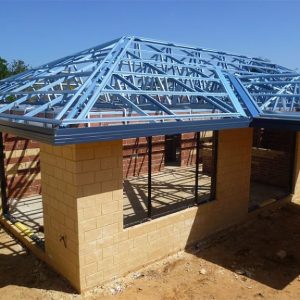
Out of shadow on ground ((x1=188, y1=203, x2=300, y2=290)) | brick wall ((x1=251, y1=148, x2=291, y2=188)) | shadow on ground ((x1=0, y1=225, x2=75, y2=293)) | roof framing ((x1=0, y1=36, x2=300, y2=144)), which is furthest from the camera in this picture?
brick wall ((x1=251, y1=148, x2=291, y2=188))

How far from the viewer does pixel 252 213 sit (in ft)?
30.3

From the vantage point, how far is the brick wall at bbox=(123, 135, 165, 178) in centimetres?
1272

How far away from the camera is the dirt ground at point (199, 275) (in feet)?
19.0

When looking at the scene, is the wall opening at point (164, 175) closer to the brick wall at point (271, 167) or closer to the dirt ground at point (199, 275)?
the dirt ground at point (199, 275)

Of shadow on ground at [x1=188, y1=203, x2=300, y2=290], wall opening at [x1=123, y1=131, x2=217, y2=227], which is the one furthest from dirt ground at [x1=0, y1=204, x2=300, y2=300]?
wall opening at [x1=123, y1=131, x2=217, y2=227]

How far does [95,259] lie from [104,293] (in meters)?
0.59

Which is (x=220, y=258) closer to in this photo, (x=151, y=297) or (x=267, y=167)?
(x=151, y=297)

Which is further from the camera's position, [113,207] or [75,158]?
[113,207]

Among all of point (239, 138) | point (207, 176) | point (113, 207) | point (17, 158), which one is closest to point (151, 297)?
point (113, 207)

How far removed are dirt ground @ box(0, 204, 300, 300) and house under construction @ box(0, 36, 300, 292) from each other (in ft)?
0.85

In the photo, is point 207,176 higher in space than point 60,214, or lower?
lower

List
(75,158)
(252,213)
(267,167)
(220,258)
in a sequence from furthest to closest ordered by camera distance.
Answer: (267,167)
(252,213)
(220,258)
(75,158)

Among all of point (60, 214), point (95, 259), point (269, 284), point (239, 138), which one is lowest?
point (269, 284)

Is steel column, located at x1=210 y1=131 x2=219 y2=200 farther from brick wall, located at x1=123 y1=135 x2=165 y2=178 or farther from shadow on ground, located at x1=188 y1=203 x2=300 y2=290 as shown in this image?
brick wall, located at x1=123 y1=135 x2=165 y2=178
